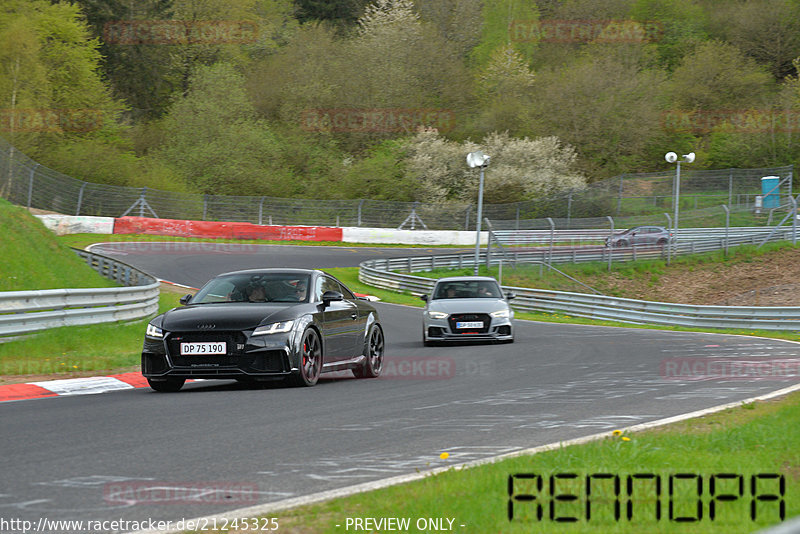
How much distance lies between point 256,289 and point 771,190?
4105cm

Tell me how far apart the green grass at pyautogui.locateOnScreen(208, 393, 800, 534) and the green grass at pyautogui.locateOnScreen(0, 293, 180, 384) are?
26.7ft

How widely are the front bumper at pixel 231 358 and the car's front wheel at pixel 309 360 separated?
31cm

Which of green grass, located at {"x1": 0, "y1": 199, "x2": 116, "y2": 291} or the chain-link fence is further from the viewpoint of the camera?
the chain-link fence

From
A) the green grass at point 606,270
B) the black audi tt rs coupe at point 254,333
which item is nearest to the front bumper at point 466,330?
the black audi tt rs coupe at point 254,333

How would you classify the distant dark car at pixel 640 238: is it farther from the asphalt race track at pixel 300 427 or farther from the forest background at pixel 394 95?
the asphalt race track at pixel 300 427

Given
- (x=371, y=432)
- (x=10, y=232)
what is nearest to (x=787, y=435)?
(x=371, y=432)

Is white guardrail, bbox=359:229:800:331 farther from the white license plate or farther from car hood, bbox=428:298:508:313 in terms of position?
the white license plate

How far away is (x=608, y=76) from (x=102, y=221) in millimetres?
35948

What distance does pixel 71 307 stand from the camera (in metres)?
16.5

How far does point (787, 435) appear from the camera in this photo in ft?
23.9

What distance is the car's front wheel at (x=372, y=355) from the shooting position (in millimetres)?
13445

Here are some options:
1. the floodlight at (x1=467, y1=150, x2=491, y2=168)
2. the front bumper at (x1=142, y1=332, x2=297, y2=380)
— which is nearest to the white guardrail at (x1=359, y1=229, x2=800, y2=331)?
the floodlight at (x1=467, y1=150, x2=491, y2=168)

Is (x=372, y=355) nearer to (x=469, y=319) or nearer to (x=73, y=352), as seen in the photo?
(x=73, y=352)

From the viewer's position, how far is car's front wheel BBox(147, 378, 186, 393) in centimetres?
1143
